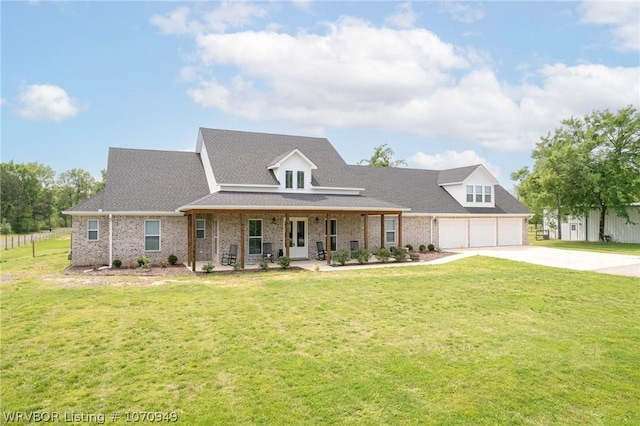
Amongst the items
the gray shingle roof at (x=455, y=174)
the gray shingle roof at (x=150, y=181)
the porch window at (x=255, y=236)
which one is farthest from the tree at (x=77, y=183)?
the porch window at (x=255, y=236)

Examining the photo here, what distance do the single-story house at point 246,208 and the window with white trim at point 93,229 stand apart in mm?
42

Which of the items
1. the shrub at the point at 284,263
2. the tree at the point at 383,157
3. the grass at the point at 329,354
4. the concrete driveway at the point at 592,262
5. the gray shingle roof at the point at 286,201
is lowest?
the grass at the point at 329,354

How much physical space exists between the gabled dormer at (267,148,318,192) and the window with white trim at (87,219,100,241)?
8.99 meters

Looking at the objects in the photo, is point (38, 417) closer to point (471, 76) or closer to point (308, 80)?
point (308, 80)

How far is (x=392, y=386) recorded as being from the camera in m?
5.61

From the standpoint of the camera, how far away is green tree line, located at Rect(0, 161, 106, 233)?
241 feet

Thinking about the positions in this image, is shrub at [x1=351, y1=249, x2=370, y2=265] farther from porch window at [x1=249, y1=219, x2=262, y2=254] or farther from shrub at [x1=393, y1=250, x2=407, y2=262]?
porch window at [x1=249, y1=219, x2=262, y2=254]

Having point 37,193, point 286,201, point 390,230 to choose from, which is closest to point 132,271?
point 286,201

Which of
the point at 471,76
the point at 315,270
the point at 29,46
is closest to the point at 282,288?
the point at 315,270

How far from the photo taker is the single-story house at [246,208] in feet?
62.8

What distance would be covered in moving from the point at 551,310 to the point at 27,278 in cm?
1762

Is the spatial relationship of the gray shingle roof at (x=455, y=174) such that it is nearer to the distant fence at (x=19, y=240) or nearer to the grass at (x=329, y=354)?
the grass at (x=329, y=354)

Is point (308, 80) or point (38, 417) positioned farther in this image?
point (308, 80)

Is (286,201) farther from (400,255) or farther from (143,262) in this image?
(143,262)
